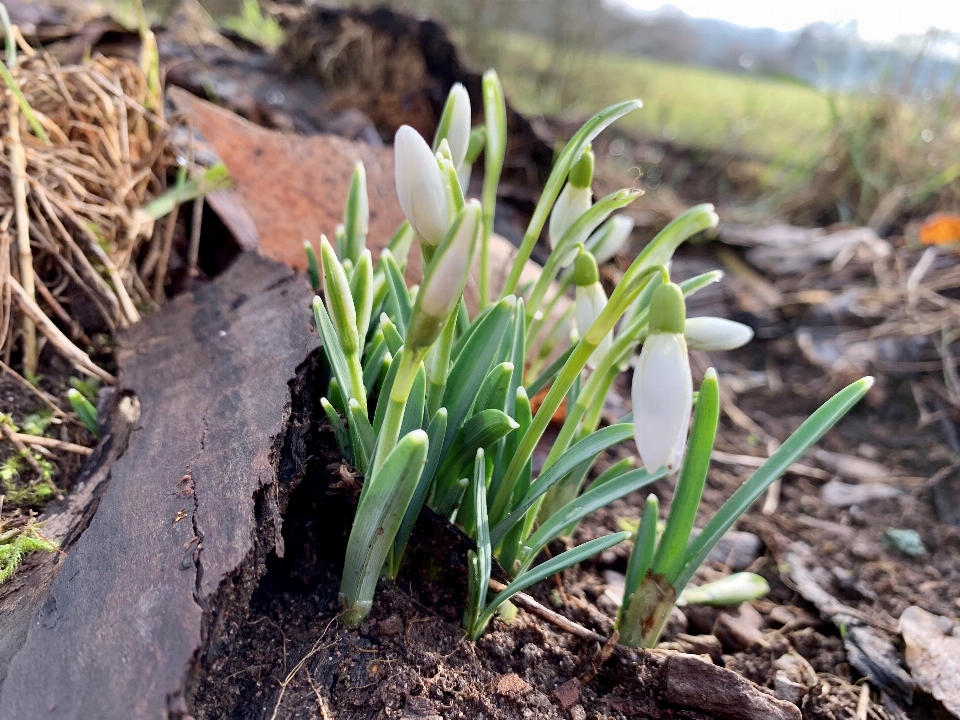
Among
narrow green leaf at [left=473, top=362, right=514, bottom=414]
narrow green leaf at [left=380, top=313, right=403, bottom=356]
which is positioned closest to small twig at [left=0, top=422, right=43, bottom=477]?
narrow green leaf at [left=380, top=313, right=403, bottom=356]

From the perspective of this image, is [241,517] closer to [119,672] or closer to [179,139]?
[119,672]

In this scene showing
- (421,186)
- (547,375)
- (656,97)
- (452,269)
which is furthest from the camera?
(656,97)

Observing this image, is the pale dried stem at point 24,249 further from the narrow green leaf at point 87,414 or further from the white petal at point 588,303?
the white petal at point 588,303

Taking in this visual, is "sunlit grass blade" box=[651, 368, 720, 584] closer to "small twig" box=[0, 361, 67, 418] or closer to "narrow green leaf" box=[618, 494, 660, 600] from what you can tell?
"narrow green leaf" box=[618, 494, 660, 600]

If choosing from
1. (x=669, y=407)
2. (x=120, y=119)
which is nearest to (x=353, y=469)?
(x=669, y=407)

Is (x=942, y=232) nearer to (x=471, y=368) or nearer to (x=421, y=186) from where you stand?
(x=471, y=368)

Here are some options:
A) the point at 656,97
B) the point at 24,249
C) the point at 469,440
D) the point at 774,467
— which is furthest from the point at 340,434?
the point at 656,97

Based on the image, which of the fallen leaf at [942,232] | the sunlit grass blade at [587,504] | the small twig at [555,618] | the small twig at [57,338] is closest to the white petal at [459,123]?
the sunlit grass blade at [587,504]
